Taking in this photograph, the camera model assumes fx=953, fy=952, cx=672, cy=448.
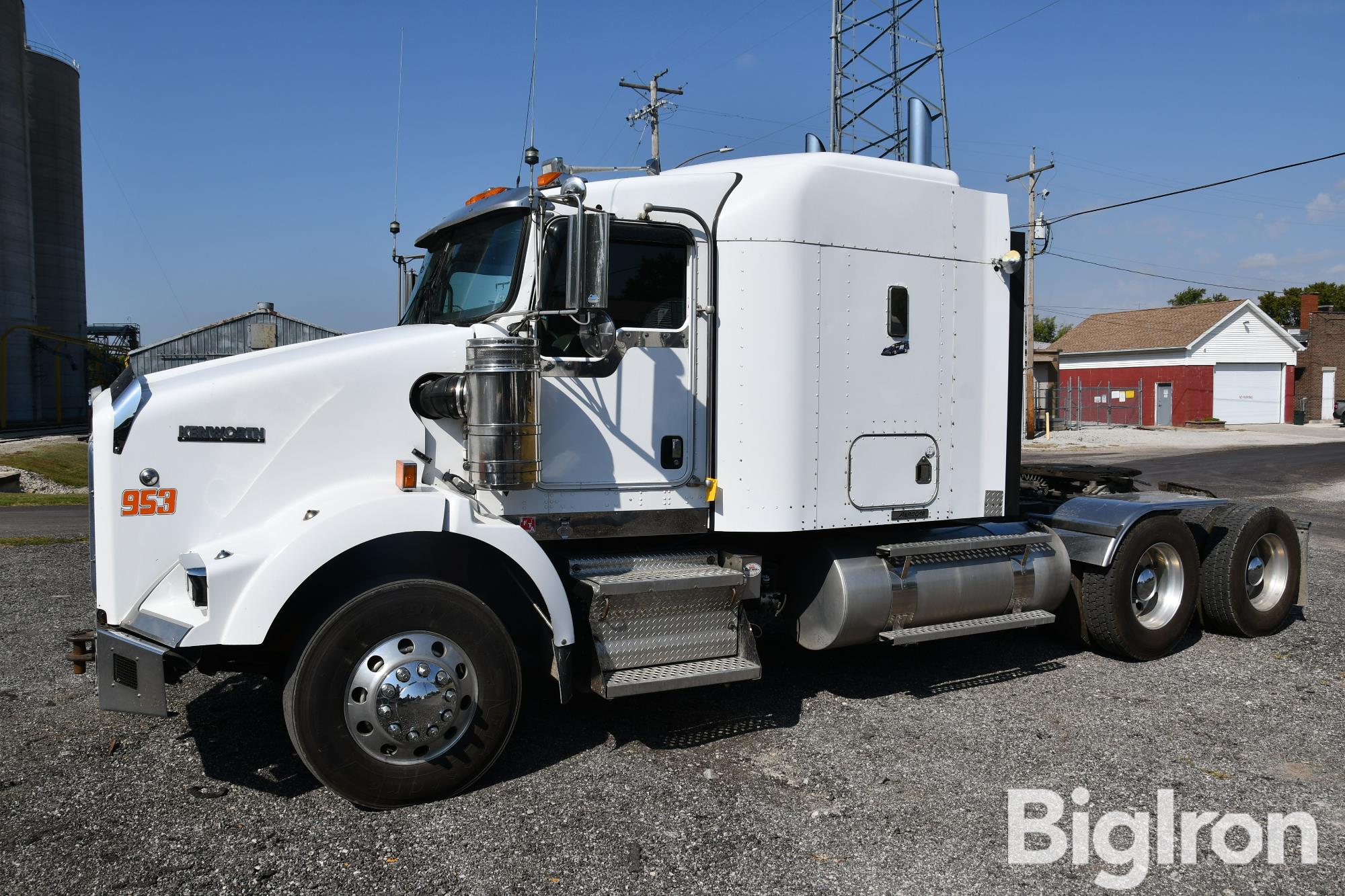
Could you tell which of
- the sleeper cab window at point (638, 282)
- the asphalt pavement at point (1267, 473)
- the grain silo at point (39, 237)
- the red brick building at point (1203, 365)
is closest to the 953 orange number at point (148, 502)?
the sleeper cab window at point (638, 282)

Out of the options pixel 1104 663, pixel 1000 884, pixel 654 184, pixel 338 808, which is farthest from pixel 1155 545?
pixel 338 808

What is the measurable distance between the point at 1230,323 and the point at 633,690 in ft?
163

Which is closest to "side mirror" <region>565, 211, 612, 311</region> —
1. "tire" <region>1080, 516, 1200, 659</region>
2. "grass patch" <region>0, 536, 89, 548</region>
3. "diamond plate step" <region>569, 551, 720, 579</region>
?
"diamond plate step" <region>569, 551, 720, 579</region>

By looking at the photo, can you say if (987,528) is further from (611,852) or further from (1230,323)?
(1230,323)

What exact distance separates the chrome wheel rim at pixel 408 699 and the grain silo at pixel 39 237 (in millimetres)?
36647

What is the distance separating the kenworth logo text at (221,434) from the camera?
434cm

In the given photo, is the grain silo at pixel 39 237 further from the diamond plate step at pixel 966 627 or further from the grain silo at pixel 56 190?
the diamond plate step at pixel 966 627

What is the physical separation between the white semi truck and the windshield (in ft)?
0.06

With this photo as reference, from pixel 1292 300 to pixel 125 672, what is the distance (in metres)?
81.4

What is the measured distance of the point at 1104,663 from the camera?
6.62 m

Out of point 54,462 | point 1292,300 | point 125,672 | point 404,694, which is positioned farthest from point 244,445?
point 1292,300

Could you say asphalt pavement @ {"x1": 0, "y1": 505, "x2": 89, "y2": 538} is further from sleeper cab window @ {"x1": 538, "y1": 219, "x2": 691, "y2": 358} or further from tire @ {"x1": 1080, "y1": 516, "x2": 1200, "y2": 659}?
tire @ {"x1": 1080, "y1": 516, "x2": 1200, "y2": 659}

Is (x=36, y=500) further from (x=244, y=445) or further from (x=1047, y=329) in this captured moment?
(x=1047, y=329)

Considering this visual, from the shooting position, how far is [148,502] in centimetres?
428
